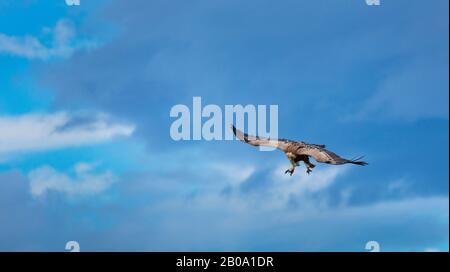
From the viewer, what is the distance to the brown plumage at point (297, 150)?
156 feet

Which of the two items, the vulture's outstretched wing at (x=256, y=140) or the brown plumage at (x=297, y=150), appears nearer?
the brown plumage at (x=297, y=150)

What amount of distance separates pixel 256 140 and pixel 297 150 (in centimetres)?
387

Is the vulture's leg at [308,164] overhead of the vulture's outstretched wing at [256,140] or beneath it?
beneath

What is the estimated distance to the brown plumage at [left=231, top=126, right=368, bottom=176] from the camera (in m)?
47.4

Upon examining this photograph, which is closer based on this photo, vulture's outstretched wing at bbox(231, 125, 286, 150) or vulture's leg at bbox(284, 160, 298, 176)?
vulture's leg at bbox(284, 160, 298, 176)

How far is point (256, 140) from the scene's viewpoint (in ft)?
175

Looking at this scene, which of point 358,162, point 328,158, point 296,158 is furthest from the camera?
point 296,158
